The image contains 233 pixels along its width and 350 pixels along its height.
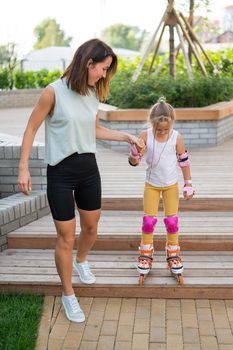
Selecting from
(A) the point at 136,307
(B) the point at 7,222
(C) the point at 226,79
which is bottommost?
(A) the point at 136,307

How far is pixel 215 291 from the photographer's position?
143 inches

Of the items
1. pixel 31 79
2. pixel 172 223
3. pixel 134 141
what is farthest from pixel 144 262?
pixel 31 79

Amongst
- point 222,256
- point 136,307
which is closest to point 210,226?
point 222,256

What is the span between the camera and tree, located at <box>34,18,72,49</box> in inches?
2990

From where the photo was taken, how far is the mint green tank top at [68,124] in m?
3.05

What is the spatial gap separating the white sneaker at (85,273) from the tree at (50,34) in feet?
244

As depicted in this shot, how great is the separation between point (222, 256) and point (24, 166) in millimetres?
1824

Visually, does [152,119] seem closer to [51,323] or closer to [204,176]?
[51,323]

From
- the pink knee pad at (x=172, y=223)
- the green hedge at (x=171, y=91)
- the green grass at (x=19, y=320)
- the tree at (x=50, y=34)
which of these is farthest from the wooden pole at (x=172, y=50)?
the tree at (x=50, y=34)

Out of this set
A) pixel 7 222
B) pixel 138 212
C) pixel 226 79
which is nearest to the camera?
pixel 7 222

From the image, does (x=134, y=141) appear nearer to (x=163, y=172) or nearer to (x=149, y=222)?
(x=163, y=172)

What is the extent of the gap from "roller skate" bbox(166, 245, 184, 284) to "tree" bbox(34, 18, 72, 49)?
7431 centimetres

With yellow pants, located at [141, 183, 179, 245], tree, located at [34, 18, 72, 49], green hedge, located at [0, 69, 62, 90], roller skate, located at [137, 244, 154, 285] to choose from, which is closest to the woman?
yellow pants, located at [141, 183, 179, 245]

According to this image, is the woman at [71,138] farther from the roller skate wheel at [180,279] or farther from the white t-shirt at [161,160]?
the roller skate wheel at [180,279]
